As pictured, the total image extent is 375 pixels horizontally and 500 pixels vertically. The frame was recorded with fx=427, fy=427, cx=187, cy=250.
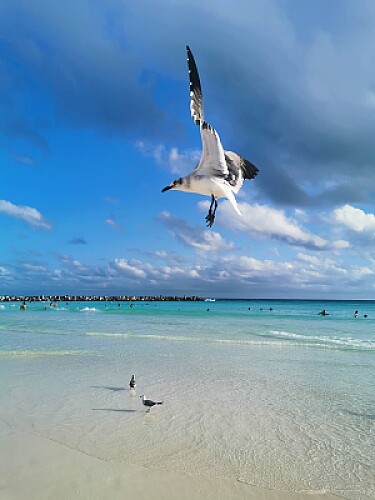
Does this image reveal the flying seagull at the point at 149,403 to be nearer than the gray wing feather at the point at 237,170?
Yes

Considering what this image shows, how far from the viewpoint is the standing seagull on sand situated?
684cm

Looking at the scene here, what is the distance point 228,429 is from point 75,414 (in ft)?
7.86

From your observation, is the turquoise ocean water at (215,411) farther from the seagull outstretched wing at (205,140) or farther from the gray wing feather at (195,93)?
the gray wing feather at (195,93)

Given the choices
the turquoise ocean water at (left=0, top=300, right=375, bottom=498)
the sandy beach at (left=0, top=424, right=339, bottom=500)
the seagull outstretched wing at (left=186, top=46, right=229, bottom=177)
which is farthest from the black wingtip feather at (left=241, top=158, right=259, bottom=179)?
the sandy beach at (left=0, top=424, right=339, bottom=500)

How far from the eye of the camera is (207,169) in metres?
7.10

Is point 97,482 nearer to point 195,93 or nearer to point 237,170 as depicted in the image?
point 237,170

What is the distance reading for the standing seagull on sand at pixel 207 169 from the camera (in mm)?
6840

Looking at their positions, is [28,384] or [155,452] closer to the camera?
[155,452]

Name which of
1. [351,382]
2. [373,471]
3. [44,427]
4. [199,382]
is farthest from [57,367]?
[373,471]

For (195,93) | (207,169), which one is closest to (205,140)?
(207,169)

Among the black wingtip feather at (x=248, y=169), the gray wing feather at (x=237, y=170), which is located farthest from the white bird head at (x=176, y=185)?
the black wingtip feather at (x=248, y=169)

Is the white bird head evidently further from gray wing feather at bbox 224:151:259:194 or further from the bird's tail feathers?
the bird's tail feathers

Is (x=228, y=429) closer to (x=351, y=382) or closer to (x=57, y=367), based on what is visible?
(x=351, y=382)

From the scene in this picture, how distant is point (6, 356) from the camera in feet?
39.1
